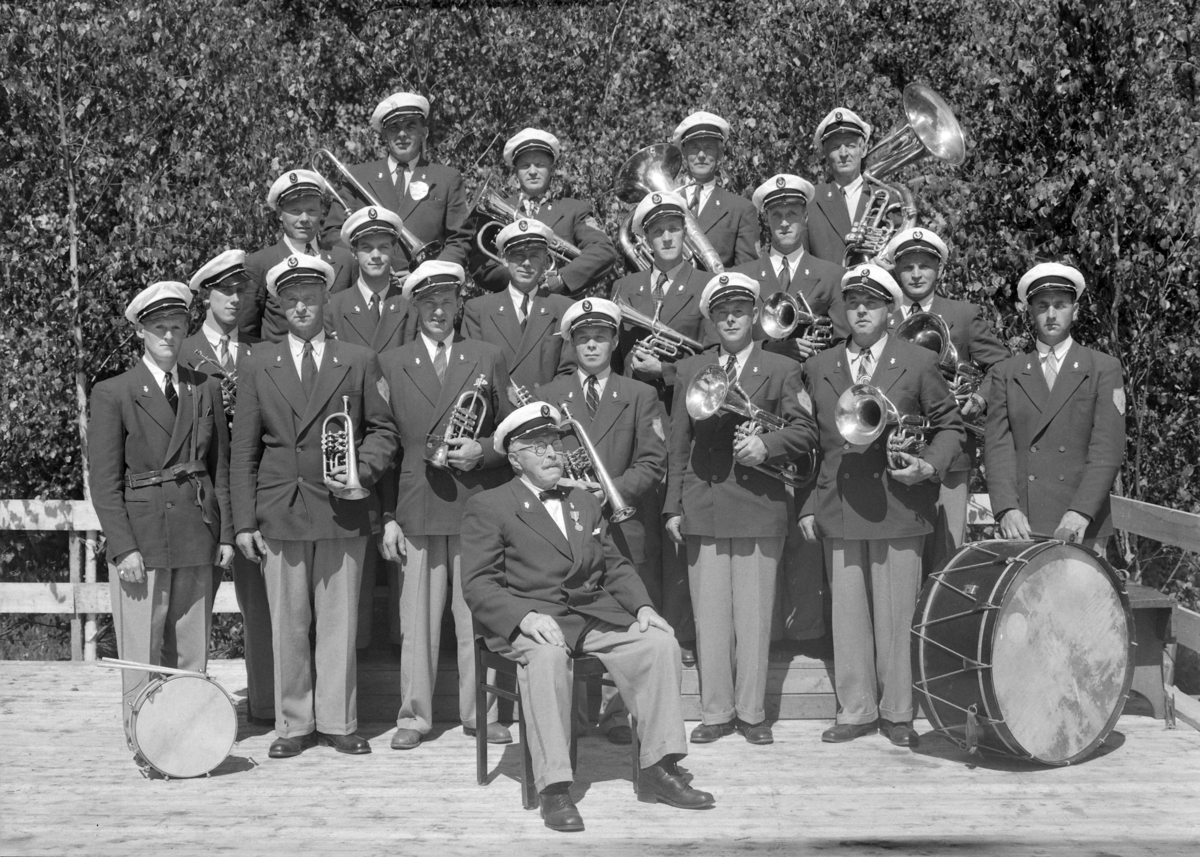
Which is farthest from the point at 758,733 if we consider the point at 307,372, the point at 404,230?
the point at 404,230

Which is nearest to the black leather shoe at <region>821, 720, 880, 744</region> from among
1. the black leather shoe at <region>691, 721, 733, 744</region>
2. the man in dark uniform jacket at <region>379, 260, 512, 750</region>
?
the black leather shoe at <region>691, 721, 733, 744</region>

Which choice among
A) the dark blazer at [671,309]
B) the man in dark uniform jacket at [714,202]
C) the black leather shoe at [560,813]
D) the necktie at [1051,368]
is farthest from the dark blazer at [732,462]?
the black leather shoe at [560,813]

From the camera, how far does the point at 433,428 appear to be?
728cm

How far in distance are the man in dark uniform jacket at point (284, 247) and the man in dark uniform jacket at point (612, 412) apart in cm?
167

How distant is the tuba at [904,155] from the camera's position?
8516mm

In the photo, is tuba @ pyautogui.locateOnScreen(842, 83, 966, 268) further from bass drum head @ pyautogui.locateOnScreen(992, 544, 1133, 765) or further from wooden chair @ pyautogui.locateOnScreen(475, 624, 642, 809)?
wooden chair @ pyautogui.locateOnScreen(475, 624, 642, 809)

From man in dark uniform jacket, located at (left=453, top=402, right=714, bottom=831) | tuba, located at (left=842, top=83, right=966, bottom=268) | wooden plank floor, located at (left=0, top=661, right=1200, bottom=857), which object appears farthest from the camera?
tuba, located at (left=842, top=83, right=966, bottom=268)

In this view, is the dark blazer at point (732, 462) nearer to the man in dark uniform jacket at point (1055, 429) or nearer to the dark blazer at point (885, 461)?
the dark blazer at point (885, 461)

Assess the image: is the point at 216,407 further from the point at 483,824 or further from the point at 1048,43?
the point at 1048,43

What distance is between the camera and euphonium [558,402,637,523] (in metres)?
6.79

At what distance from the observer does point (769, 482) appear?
7234 mm

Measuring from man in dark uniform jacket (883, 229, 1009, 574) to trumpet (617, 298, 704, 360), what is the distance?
1.12 metres

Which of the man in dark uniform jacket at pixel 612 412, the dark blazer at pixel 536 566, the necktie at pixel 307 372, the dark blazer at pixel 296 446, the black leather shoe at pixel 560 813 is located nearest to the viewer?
the black leather shoe at pixel 560 813

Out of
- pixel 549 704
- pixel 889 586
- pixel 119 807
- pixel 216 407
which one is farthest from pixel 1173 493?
pixel 119 807
